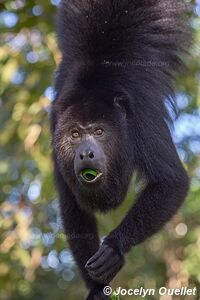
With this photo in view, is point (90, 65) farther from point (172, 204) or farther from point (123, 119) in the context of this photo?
point (172, 204)

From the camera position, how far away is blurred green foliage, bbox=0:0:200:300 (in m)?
6.05

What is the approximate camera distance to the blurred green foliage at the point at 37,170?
19.8 ft

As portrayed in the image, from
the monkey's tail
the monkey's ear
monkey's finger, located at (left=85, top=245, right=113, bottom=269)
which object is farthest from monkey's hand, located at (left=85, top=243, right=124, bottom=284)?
the monkey's tail

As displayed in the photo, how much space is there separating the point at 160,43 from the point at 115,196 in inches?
36.3

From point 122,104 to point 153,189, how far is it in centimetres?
49

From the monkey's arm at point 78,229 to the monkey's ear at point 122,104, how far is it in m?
0.55

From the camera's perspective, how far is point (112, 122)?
4004 millimetres

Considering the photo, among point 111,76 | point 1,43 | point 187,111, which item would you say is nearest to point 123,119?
point 111,76

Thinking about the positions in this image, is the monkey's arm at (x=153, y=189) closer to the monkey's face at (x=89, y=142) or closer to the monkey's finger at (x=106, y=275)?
the monkey's finger at (x=106, y=275)

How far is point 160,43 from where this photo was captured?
4.34 metres

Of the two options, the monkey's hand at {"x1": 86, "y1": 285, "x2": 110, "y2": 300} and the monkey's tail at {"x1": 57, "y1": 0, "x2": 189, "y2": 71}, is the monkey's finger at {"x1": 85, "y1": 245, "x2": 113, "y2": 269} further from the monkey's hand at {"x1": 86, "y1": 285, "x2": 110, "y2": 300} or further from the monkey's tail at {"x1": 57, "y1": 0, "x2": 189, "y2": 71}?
the monkey's tail at {"x1": 57, "y1": 0, "x2": 189, "y2": 71}

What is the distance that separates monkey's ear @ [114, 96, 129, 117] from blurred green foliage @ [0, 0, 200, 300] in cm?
168

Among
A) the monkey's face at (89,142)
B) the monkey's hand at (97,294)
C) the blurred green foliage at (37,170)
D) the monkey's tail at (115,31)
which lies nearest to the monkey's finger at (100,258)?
the monkey's hand at (97,294)

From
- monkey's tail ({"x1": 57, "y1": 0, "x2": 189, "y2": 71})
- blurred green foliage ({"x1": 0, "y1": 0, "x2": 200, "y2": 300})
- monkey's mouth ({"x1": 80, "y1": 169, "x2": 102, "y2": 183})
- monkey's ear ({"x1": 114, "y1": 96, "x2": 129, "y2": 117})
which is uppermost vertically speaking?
monkey's tail ({"x1": 57, "y1": 0, "x2": 189, "y2": 71})
